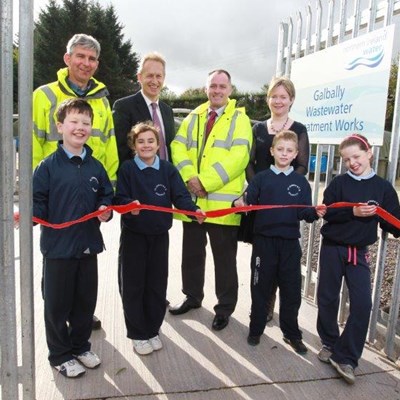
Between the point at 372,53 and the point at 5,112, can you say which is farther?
the point at 372,53

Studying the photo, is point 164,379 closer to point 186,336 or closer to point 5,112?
point 186,336

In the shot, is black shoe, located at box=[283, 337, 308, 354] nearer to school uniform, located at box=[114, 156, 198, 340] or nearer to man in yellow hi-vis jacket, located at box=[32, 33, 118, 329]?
school uniform, located at box=[114, 156, 198, 340]

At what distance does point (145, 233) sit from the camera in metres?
3.03

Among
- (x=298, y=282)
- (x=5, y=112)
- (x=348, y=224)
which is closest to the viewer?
(x=5, y=112)

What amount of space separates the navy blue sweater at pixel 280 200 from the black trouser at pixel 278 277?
8 cm

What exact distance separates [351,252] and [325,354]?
0.79 meters

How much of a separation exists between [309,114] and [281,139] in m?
1.16

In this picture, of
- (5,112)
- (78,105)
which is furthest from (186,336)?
(5,112)

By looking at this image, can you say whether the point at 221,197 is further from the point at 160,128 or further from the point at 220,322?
the point at 220,322

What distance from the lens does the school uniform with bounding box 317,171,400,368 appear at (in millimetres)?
2879

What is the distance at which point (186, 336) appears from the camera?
3.40 metres

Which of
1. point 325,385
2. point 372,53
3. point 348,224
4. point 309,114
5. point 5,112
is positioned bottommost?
point 325,385

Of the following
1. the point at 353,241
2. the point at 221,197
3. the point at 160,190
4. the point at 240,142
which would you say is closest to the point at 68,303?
the point at 160,190

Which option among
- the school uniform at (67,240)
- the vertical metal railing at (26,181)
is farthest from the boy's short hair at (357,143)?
the vertical metal railing at (26,181)
